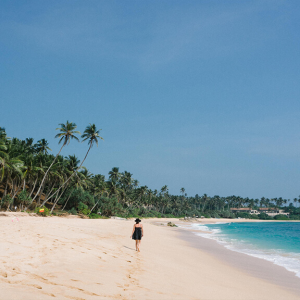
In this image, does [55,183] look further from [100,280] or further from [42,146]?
[100,280]

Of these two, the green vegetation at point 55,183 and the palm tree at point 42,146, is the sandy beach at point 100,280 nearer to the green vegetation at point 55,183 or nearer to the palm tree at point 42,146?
the green vegetation at point 55,183

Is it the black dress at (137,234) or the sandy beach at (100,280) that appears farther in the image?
the black dress at (137,234)

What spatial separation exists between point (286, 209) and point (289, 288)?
208043mm

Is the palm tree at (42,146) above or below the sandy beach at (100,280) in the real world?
above

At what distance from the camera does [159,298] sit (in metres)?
5.43

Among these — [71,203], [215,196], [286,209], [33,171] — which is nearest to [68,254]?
[33,171]

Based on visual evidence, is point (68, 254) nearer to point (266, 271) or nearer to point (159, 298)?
point (159, 298)

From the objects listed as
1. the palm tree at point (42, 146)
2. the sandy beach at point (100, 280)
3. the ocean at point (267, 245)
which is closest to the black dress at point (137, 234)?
the sandy beach at point (100, 280)

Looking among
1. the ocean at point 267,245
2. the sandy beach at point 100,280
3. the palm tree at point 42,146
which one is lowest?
the ocean at point 267,245

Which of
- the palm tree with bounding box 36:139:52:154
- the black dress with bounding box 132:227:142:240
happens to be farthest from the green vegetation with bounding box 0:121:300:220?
the black dress with bounding box 132:227:142:240

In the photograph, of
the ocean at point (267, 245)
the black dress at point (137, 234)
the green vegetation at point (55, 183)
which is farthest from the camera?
the green vegetation at point (55, 183)

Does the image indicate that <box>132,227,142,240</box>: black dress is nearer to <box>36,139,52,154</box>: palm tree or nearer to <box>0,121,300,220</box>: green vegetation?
<box>0,121,300,220</box>: green vegetation

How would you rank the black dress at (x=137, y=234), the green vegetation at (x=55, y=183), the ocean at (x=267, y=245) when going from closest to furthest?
1. the black dress at (x=137, y=234)
2. the ocean at (x=267, y=245)
3. the green vegetation at (x=55, y=183)

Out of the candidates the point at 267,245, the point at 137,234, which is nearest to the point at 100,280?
the point at 137,234
